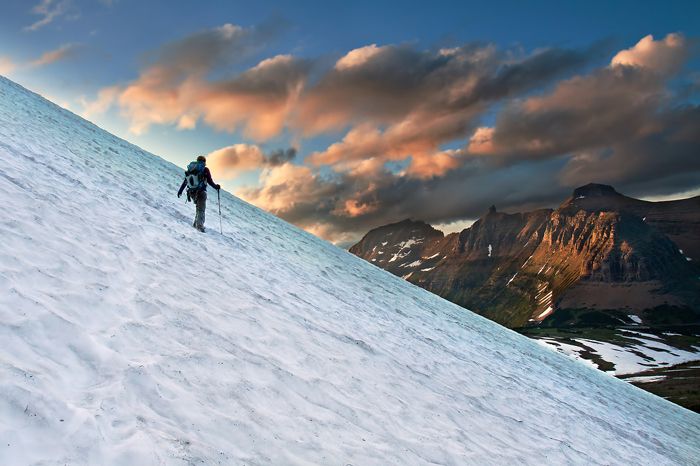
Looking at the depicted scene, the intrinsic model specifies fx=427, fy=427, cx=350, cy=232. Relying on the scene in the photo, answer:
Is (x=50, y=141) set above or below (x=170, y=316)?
above

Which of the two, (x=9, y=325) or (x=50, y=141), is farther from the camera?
(x=50, y=141)

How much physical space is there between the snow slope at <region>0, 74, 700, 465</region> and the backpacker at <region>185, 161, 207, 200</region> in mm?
1565

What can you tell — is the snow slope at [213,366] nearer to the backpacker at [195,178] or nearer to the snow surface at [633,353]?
the backpacker at [195,178]

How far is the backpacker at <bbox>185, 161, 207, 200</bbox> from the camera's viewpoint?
17.3 metres

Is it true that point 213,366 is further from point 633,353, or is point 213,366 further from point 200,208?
point 633,353

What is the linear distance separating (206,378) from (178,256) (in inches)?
269

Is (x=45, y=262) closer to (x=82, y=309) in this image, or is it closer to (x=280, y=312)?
(x=82, y=309)

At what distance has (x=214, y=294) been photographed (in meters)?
11.1

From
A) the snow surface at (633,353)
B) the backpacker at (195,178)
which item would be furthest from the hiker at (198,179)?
the snow surface at (633,353)

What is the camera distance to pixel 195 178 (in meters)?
17.3

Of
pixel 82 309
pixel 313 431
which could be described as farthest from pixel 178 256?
pixel 313 431

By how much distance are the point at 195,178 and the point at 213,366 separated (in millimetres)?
11563

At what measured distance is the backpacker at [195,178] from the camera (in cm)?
1731

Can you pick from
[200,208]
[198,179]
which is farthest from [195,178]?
[200,208]
